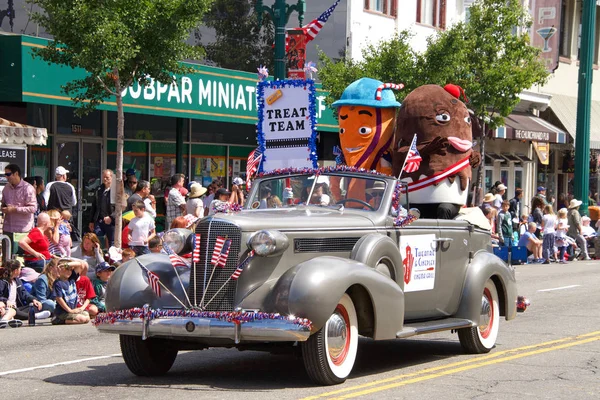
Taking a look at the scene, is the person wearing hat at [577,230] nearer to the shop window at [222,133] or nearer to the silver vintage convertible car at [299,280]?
the shop window at [222,133]

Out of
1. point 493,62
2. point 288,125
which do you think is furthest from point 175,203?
point 493,62

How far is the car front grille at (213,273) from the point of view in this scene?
332 inches

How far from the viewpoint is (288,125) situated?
1502cm

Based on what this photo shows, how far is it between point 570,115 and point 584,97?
1194 cm

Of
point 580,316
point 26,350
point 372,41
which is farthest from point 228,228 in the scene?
point 372,41

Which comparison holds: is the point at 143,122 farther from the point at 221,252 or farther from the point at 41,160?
the point at 221,252

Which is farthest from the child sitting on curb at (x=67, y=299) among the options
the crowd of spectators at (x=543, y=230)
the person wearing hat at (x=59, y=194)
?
the crowd of spectators at (x=543, y=230)

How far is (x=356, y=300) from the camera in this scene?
876cm

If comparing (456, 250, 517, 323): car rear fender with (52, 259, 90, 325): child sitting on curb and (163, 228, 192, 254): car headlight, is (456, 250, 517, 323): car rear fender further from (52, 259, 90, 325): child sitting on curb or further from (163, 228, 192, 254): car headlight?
(52, 259, 90, 325): child sitting on curb

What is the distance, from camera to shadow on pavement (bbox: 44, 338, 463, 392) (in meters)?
8.62

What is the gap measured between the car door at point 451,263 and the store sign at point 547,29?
29.9 meters

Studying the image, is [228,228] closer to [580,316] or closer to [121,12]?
[580,316]

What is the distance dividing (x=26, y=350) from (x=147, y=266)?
293 centimetres

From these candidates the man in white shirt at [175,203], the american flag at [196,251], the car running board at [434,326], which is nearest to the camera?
the american flag at [196,251]
